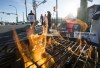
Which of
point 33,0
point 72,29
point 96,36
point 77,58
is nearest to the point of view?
point 77,58

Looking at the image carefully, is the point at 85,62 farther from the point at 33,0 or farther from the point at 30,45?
the point at 33,0

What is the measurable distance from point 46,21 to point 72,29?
263cm

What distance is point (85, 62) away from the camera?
4.59m

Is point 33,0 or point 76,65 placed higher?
point 33,0

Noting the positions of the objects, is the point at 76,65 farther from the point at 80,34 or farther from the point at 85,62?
the point at 80,34

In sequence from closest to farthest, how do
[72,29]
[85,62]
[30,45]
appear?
[85,62], [30,45], [72,29]

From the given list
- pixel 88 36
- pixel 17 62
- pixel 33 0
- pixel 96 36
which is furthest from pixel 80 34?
pixel 33 0

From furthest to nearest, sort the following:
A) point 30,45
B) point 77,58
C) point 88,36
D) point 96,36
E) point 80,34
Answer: point 80,34, point 88,36, point 96,36, point 30,45, point 77,58

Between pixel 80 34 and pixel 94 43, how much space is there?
1.68 meters

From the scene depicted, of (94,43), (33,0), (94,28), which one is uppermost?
(33,0)

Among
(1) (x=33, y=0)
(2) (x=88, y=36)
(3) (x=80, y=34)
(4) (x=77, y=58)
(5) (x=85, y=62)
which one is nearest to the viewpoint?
(5) (x=85, y=62)

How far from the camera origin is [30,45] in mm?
7625

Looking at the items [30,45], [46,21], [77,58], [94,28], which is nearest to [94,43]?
[94,28]

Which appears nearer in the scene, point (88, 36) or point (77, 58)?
point (77, 58)
